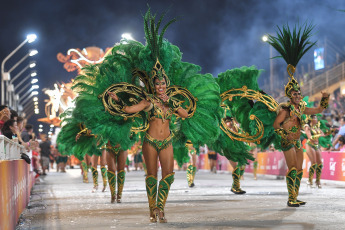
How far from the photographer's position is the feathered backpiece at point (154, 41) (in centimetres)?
887

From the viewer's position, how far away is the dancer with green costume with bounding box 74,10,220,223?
29.0 feet

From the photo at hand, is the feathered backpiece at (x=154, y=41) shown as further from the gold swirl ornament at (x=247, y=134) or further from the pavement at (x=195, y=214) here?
the gold swirl ornament at (x=247, y=134)

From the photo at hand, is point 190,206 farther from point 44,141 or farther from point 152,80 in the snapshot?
point 44,141

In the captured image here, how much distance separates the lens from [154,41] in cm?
913

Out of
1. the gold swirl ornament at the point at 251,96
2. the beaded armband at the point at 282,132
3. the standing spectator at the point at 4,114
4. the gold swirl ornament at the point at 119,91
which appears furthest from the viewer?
the standing spectator at the point at 4,114

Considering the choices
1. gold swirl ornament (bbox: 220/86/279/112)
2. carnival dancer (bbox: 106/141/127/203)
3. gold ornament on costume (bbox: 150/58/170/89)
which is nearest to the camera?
gold ornament on costume (bbox: 150/58/170/89)

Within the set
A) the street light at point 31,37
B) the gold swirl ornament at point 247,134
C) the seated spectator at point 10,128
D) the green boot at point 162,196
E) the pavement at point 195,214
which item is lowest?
the pavement at point 195,214

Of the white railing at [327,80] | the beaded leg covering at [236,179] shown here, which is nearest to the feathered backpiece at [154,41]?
the beaded leg covering at [236,179]

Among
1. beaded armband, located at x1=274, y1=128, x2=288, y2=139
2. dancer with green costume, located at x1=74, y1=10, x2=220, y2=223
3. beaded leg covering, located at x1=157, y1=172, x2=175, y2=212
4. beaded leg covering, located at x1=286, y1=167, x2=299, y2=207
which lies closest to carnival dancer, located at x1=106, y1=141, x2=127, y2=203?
dancer with green costume, located at x1=74, y1=10, x2=220, y2=223

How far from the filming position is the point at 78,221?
9086mm

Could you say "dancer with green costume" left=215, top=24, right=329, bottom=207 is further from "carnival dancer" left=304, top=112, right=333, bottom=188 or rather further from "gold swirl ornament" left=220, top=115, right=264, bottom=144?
"carnival dancer" left=304, top=112, right=333, bottom=188

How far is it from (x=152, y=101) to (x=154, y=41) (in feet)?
3.14

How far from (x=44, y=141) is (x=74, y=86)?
2185 centimetres

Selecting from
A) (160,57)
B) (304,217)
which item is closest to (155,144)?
(160,57)
